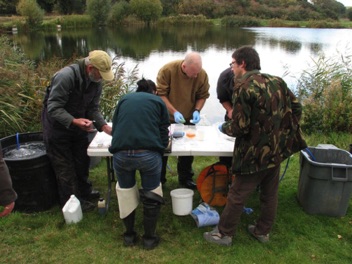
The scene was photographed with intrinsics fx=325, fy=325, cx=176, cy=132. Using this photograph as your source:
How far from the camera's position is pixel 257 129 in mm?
2451

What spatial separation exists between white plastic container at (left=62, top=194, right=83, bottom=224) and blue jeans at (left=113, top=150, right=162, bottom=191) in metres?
0.70

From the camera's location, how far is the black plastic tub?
3.10 meters

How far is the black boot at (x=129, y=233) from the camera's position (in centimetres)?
281

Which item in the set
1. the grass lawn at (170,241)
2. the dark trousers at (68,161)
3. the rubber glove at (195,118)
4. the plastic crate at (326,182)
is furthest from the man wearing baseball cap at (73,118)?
the plastic crate at (326,182)

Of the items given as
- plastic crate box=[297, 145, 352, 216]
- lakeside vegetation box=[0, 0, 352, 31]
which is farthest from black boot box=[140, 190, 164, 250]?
lakeside vegetation box=[0, 0, 352, 31]

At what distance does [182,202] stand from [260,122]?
118cm

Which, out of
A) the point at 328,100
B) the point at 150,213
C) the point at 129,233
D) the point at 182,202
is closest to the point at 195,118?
the point at 182,202

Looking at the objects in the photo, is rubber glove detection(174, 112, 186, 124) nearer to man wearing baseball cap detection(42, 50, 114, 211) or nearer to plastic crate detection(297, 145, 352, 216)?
man wearing baseball cap detection(42, 50, 114, 211)

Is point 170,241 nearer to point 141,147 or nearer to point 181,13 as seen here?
point 141,147

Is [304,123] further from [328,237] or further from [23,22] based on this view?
[23,22]

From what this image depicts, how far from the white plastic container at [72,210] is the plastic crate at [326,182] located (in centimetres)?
230

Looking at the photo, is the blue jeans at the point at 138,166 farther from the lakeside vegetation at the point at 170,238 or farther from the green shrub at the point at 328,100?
the green shrub at the point at 328,100

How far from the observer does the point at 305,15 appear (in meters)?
40.0

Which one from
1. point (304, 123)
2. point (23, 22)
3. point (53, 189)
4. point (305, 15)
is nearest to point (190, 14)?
point (305, 15)
